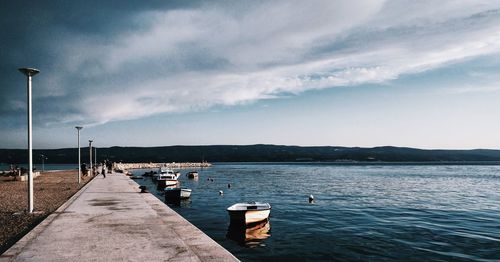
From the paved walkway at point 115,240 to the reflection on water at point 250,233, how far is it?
12.2ft

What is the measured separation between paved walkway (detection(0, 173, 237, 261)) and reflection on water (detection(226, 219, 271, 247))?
12.2 feet

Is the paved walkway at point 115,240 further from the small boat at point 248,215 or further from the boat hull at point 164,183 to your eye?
the boat hull at point 164,183

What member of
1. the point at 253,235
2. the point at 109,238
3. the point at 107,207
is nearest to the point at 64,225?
the point at 109,238

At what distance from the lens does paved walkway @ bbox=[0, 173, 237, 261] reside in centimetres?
1102

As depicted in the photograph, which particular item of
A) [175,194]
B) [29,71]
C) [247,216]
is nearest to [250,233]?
[247,216]

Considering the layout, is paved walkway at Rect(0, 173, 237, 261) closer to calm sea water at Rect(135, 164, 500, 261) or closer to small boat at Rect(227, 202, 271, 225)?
calm sea water at Rect(135, 164, 500, 261)

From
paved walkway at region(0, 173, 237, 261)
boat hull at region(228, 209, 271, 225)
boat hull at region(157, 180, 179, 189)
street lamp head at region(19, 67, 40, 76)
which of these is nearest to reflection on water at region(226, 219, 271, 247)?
Answer: boat hull at region(228, 209, 271, 225)

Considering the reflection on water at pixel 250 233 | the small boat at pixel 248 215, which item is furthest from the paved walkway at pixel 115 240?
the small boat at pixel 248 215

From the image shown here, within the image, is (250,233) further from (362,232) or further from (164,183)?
(164,183)

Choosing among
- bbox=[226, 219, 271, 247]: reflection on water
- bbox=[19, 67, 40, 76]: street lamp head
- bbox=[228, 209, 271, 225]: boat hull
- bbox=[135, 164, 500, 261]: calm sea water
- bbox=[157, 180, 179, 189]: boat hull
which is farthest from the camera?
bbox=[157, 180, 179, 189]: boat hull

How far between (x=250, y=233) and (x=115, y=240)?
32.1 ft

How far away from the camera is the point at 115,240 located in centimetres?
1305

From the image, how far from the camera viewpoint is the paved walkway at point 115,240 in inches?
434

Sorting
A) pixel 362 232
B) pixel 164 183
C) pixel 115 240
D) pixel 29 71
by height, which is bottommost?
pixel 362 232
